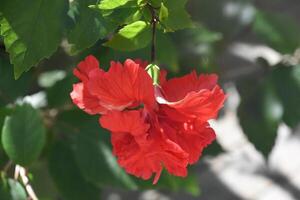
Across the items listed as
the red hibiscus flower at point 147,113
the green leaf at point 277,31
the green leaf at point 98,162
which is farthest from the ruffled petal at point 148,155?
the green leaf at point 277,31

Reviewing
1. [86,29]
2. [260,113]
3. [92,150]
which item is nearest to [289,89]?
[260,113]

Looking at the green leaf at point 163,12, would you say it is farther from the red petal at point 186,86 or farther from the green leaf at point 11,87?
the green leaf at point 11,87

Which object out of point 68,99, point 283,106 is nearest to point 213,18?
point 283,106

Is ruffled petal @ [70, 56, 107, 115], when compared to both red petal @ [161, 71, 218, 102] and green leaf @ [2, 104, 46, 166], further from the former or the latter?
green leaf @ [2, 104, 46, 166]

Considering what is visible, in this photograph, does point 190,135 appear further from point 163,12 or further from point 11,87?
point 11,87

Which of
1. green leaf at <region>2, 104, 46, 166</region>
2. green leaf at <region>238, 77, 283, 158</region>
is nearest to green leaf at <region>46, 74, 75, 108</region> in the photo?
green leaf at <region>2, 104, 46, 166</region>

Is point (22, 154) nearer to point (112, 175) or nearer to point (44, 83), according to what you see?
point (112, 175)
